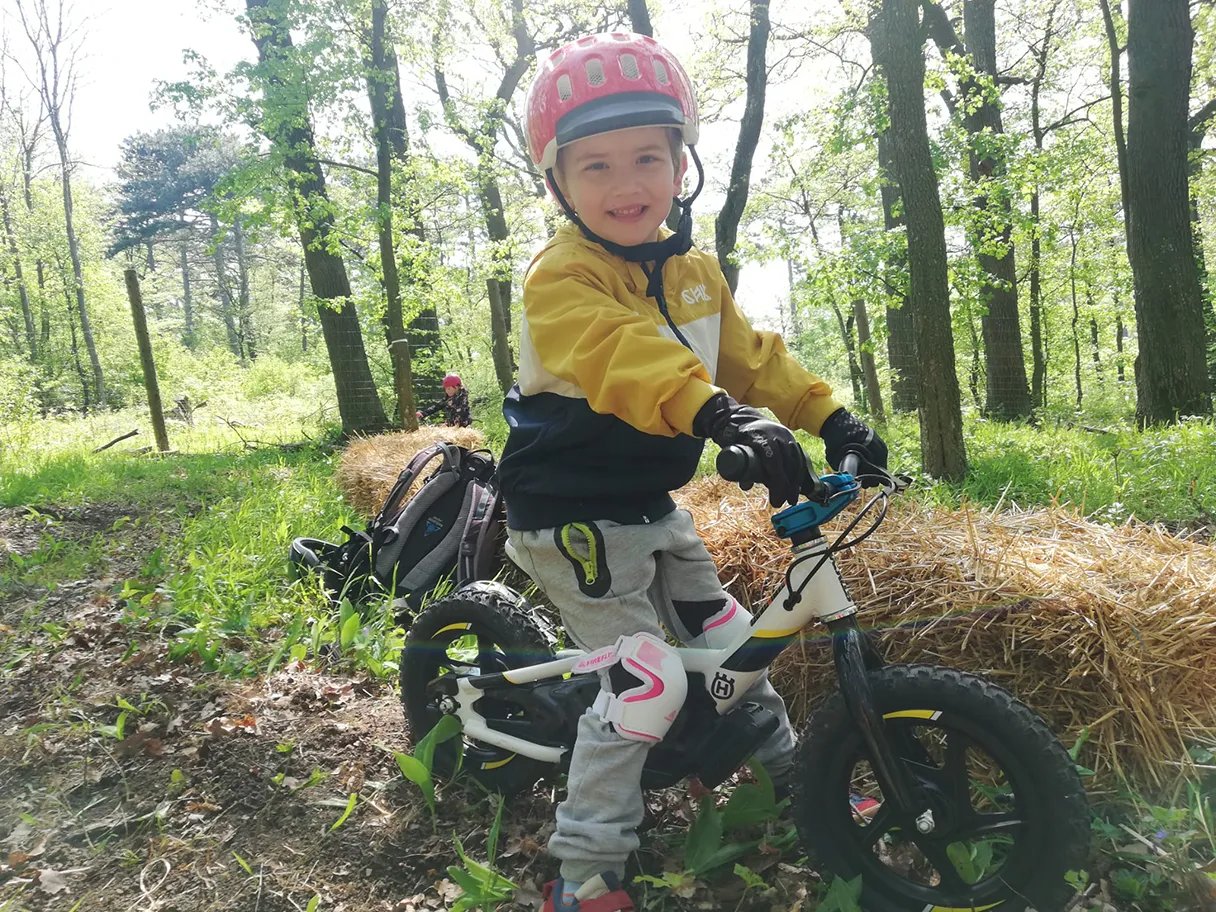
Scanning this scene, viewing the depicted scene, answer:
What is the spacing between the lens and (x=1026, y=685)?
213cm

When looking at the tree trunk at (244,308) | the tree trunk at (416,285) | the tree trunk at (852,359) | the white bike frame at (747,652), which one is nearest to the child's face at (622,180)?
the white bike frame at (747,652)

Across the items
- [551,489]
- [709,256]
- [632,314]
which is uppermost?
[709,256]

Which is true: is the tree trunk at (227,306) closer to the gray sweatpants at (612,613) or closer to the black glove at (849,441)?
the gray sweatpants at (612,613)

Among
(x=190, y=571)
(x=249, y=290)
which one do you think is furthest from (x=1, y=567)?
(x=249, y=290)

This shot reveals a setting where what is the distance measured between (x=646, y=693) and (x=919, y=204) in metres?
4.30

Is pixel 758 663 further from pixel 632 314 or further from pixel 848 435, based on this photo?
pixel 632 314

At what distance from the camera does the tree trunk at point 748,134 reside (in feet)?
27.0

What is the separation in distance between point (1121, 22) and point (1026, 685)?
46.5 ft

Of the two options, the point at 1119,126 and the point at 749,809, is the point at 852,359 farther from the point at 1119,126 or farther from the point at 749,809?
the point at 749,809

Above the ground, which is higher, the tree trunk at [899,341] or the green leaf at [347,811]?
the tree trunk at [899,341]

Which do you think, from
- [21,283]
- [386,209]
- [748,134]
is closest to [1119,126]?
[748,134]

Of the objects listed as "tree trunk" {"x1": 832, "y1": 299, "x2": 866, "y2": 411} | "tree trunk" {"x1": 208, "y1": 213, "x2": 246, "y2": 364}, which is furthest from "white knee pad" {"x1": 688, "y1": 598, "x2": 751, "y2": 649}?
"tree trunk" {"x1": 208, "y1": 213, "x2": 246, "y2": 364}

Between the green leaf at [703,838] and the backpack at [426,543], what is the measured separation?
203 cm

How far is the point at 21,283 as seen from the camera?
24.9 meters
